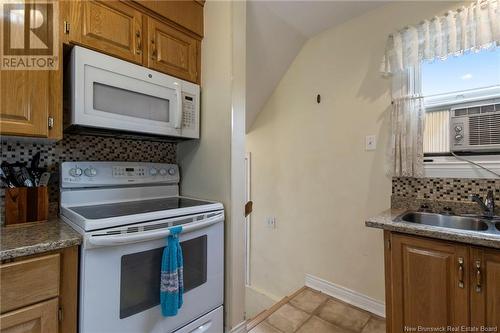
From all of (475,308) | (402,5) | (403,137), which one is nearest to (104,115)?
(403,137)

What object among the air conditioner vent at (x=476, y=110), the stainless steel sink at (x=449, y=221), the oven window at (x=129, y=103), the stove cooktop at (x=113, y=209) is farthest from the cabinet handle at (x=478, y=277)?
the oven window at (x=129, y=103)

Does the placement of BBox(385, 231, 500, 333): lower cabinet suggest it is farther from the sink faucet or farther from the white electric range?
the white electric range

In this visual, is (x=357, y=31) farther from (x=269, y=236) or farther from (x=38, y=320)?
(x=38, y=320)

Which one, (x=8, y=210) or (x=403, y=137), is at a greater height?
(x=403, y=137)

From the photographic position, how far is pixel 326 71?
2.26 metres

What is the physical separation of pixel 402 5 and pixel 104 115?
2.22 m

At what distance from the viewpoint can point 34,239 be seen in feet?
3.25

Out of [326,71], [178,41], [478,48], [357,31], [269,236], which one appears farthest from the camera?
[269,236]

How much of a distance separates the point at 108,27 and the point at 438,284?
7.19 feet

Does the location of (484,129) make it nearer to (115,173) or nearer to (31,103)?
(115,173)

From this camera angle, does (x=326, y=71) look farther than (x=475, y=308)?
Yes

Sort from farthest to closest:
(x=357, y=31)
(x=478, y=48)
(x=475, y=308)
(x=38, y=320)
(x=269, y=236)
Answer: (x=269, y=236)
(x=357, y=31)
(x=478, y=48)
(x=475, y=308)
(x=38, y=320)

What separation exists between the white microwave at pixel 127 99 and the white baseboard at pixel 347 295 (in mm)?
1755

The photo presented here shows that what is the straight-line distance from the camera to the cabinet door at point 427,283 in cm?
117
